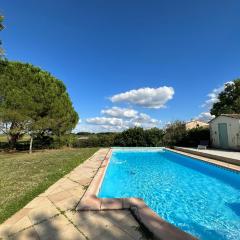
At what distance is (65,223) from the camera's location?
359 cm

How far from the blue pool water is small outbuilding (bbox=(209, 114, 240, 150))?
17.8ft

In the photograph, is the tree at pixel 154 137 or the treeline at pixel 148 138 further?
the tree at pixel 154 137

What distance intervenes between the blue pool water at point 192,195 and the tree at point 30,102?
8.49 metres

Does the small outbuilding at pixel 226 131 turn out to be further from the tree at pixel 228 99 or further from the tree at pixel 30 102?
the tree at pixel 228 99

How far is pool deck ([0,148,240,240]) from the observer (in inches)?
124

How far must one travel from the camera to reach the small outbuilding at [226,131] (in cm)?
1482

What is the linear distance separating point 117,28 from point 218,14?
7.93 m

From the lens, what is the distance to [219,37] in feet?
43.1

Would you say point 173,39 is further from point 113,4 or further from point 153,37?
point 113,4

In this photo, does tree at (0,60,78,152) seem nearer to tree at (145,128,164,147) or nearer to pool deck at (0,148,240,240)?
tree at (145,128,164,147)

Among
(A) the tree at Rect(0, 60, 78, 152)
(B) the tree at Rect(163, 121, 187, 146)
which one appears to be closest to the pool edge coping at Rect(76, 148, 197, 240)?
(A) the tree at Rect(0, 60, 78, 152)

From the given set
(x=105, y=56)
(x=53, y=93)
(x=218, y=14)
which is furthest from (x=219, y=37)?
(x=53, y=93)

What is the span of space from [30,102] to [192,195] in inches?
531

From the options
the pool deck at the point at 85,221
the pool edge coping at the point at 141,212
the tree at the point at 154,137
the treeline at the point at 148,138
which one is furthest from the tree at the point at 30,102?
the pool edge coping at the point at 141,212
